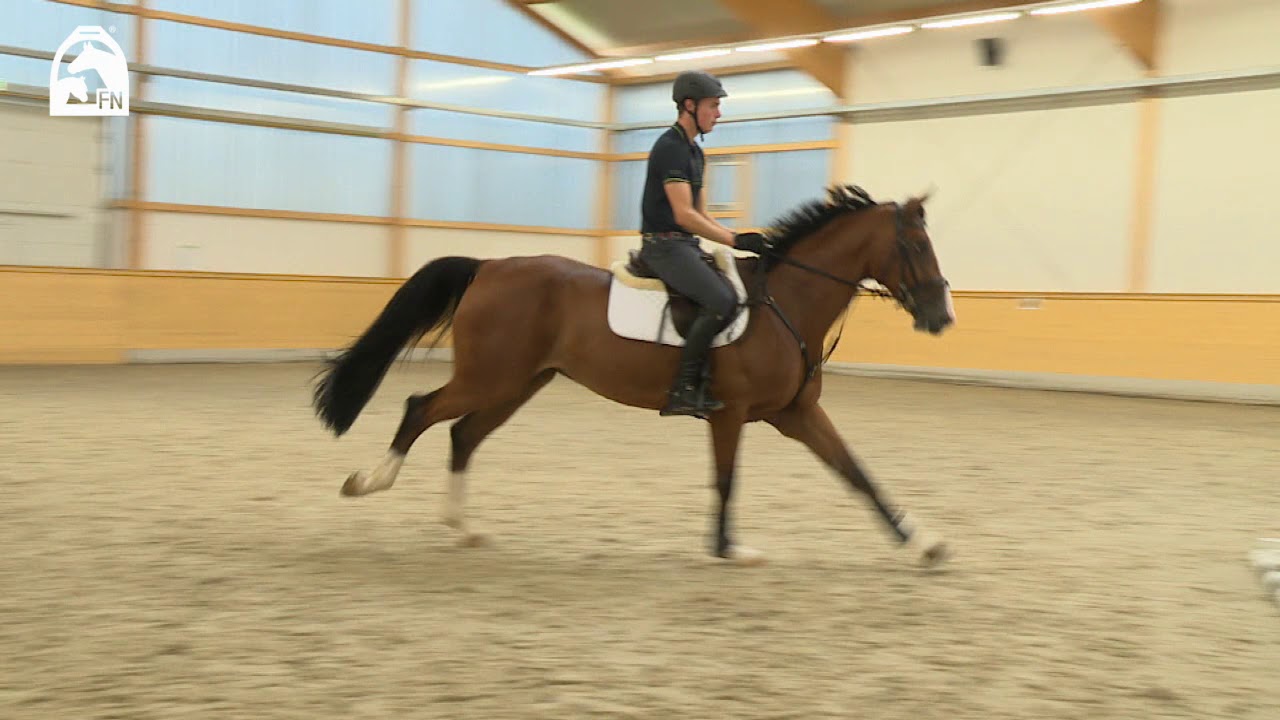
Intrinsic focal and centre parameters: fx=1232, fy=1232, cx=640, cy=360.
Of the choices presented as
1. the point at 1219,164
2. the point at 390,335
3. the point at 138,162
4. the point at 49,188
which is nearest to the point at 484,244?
the point at 138,162

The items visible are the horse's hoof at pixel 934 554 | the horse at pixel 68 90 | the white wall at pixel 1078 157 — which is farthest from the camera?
the horse at pixel 68 90

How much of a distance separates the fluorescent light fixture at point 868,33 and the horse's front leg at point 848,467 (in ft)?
37.8


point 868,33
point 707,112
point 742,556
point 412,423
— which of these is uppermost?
point 868,33

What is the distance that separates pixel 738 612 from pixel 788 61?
50.1ft

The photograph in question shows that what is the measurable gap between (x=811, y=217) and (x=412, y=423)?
78.1 inches

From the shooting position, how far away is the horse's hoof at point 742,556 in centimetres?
511

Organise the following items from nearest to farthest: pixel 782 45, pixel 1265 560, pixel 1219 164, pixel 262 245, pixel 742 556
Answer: pixel 1265 560
pixel 742 556
pixel 1219 164
pixel 782 45
pixel 262 245

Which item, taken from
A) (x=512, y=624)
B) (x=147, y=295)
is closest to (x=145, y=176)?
(x=147, y=295)

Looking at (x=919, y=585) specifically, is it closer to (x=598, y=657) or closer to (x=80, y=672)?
(x=598, y=657)

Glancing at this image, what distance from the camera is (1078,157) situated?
51.2 ft

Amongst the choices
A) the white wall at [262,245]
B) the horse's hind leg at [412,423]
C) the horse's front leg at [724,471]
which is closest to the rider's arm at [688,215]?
the horse's front leg at [724,471]

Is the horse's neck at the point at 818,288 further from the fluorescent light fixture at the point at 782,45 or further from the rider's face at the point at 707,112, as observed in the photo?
the fluorescent light fixture at the point at 782,45

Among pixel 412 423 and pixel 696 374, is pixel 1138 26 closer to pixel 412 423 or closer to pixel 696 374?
pixel 696 374

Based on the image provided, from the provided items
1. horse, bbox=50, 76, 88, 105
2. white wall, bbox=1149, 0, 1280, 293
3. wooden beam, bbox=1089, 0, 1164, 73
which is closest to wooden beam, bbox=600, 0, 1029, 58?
wooden beam, bbox=1089, 0, 1164, 73
